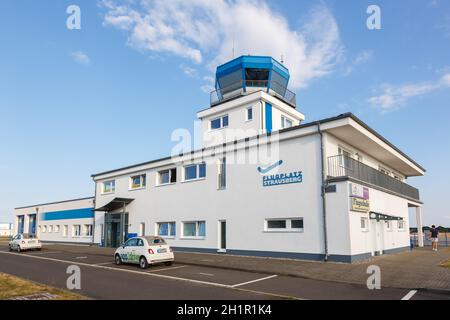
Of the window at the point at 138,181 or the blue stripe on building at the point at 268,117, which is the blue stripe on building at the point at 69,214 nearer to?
the window at the point at 138,181

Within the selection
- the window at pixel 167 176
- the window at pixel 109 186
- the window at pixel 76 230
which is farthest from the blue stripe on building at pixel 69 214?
the window at pixel 167 176

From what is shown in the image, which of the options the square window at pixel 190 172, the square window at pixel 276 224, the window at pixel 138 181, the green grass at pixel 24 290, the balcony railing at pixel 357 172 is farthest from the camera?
the window at pixel 138 181

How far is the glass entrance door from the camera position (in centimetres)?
2866

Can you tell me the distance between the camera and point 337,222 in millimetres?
16641

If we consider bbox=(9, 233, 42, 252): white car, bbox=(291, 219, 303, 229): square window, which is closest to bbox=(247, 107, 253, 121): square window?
bbox=(291, 219, 303, 229): square window

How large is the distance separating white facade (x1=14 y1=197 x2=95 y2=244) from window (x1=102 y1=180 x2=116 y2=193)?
2.29m

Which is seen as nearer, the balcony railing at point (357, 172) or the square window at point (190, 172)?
the balcony railing at point (357, 172)

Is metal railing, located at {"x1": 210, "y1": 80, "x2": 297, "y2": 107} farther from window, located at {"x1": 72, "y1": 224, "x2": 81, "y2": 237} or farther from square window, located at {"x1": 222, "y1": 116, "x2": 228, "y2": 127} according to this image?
window, located at {"x1": 72, "y1": 224, "x2": 81, "y2": 237}

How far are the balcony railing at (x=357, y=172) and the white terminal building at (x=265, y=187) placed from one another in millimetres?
63

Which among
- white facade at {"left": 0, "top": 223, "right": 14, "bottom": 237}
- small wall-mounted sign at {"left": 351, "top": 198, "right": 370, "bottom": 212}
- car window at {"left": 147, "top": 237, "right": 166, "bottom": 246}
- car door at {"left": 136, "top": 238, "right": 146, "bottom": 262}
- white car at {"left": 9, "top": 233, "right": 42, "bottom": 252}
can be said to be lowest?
white facade at {"left": 0, "top": 223, "right": 14, "bottom": 237}

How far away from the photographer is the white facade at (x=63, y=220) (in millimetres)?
34844

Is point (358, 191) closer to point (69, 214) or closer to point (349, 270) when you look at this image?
point (349, 270)

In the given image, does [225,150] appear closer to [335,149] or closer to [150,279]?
[335,149]
